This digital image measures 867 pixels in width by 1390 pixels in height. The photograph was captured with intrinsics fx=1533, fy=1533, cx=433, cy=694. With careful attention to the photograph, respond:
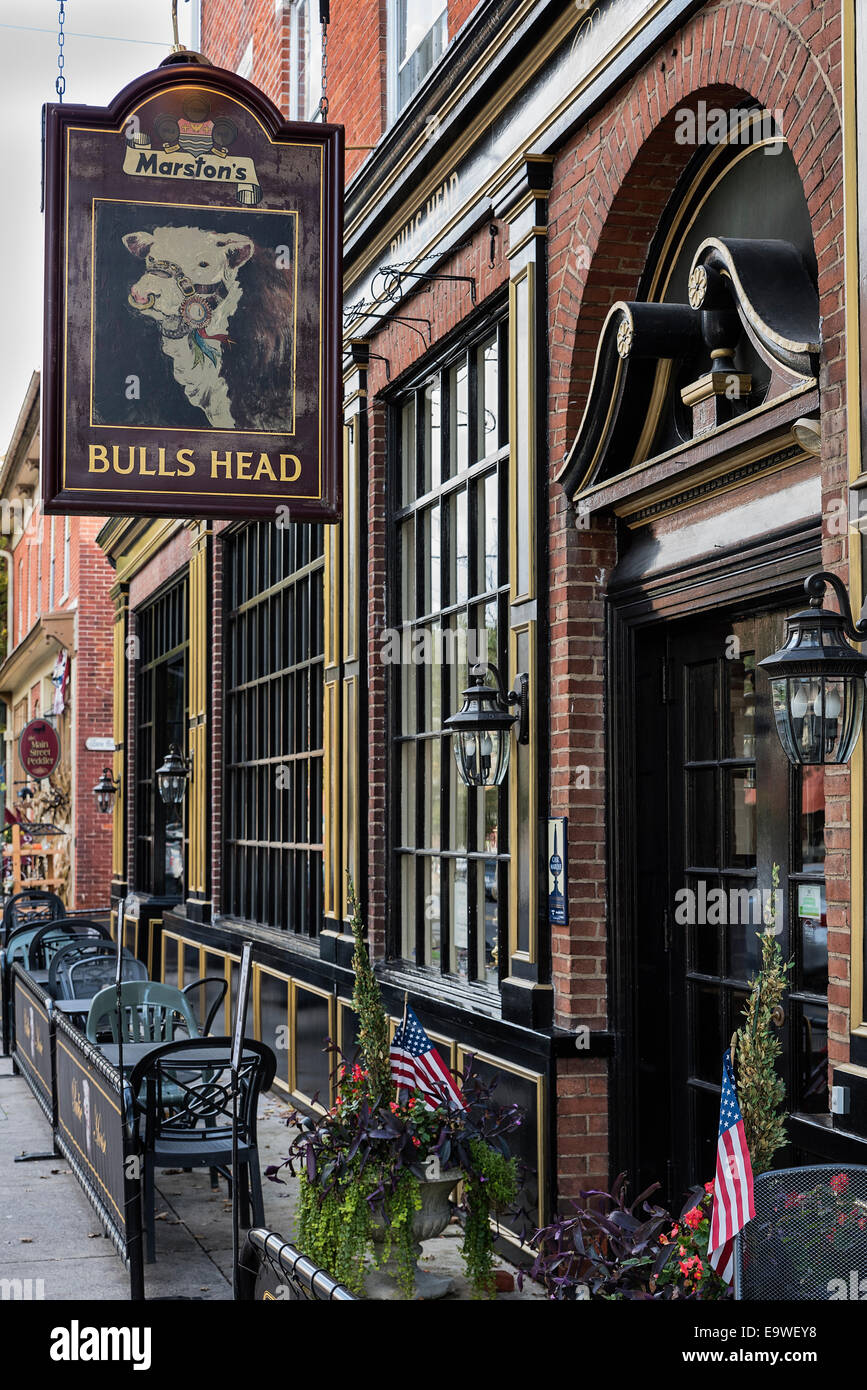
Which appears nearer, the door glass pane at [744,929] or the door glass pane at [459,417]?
the door glass pane at [744,929]

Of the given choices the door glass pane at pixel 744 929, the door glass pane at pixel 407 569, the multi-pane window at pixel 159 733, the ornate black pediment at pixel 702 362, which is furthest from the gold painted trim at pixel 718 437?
the multi-pane window at pixel 159 733

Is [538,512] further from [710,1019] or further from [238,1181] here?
[238,1181]

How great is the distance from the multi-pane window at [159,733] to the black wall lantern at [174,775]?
1.63m

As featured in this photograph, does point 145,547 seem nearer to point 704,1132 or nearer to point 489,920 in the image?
point 489,920

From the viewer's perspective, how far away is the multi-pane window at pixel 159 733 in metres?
17.4

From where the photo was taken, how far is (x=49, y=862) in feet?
87.0

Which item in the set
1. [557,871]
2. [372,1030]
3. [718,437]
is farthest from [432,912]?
[718,437]

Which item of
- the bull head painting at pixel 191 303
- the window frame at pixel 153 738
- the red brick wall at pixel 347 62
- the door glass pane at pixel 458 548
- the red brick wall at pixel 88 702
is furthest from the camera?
the red brick wall at pixel 88 702

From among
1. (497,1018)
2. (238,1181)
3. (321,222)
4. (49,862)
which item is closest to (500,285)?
(321,222)

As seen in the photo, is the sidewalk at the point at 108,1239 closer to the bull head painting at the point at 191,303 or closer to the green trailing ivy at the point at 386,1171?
the green trailing ivy at the point at 386,1171

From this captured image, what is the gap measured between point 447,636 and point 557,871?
85.5 inches

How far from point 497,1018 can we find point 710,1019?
1.39 m

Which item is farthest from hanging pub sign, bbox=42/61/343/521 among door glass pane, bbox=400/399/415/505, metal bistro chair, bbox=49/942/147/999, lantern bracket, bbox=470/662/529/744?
metal bistro chair, bbox=49/942/147/999

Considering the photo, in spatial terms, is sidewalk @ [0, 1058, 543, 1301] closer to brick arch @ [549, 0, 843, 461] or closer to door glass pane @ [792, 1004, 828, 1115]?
door glass pane @ [792, 1004, 828, 1115]
